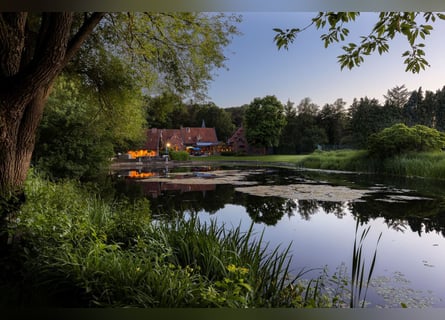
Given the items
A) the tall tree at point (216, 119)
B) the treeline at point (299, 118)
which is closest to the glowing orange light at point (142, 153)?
the treeline at point (299, 118)

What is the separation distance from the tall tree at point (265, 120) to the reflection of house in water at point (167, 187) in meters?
1.25

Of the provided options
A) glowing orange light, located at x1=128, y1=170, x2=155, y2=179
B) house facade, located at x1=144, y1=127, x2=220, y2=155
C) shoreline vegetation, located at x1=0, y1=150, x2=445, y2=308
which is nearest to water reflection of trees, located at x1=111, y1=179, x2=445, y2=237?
glowing orange light, located at x1=128, y1=170, x2=155, y2=179

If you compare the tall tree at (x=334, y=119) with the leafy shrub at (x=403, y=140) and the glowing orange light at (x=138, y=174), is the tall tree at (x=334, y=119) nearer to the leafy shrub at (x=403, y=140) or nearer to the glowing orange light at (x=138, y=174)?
the leafy shrub at (x=403, y=140)

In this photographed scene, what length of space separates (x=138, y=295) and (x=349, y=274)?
76.5 inches

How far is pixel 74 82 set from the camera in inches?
153

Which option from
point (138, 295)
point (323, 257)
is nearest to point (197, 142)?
point (323, 257)

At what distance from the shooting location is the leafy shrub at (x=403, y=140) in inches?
139

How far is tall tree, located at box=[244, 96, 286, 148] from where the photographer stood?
397cm

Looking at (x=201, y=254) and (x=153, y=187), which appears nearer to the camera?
(x=201, y=254)

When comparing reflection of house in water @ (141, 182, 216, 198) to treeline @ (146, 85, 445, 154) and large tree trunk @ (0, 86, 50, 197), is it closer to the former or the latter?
treeline @ (146, 85, 445, 154)

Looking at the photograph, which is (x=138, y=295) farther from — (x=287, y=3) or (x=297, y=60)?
(x=297, y=60)

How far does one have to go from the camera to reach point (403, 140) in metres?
3.79

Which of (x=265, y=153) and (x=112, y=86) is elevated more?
(x=112, y=86)

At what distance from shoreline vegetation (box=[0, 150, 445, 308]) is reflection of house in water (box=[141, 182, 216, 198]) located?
5.53ft
